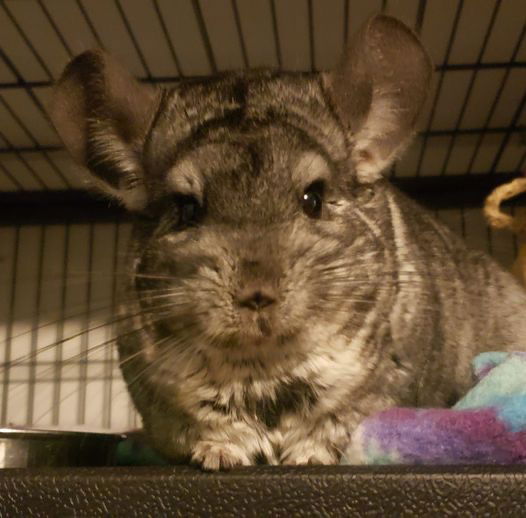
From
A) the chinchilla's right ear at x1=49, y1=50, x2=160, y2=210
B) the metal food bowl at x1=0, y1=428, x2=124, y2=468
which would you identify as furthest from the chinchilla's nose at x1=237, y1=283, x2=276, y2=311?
the metal food bowl at x1=0, y1=428, x2=124, y2=468

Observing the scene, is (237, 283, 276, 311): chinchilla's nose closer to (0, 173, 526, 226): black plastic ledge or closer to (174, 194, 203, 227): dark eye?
(174, 194, 203, 227): dark eye

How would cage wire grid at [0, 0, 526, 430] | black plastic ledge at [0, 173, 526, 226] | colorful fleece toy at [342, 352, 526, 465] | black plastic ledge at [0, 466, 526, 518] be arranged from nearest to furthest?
black plastic ledge at [0, 466, 526, 518] → colorful fleece toy at [342, 352, 526, 465] → cage wire grid at [0, 0, 526, 430] → black plastic ledge at [0, 173, 526, 226]

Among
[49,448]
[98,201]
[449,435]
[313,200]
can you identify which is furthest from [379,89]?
[98,201]

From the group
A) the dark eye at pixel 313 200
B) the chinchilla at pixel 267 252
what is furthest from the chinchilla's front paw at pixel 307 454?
the dark eye at pixel 313 200

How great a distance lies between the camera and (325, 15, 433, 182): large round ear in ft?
3.49

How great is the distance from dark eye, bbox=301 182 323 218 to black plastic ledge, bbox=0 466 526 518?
0.32m

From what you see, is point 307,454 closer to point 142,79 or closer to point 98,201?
point 142,79

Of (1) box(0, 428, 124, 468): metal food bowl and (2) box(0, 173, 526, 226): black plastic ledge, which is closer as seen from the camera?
(1) box(0, 428, 124, 468): metal food bowl

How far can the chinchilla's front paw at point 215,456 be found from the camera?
0.84 m

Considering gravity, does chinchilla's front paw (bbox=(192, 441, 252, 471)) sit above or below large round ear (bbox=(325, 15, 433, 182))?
below

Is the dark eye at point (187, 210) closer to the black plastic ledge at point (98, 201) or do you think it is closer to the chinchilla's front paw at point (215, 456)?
the chinchilla's front paw at point (215, 456)

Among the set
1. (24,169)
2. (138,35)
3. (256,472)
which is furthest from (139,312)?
(24,169)

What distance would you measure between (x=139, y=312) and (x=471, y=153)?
46.0 inches

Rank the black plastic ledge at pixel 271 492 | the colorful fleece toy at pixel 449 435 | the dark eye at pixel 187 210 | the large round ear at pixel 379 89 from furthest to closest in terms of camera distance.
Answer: the large round ear at pixel 379 89
the dark eye at pixel 187 210
the colorful fleece toy at pixel 449 435
the black plastic ledge at pixel 271 492
